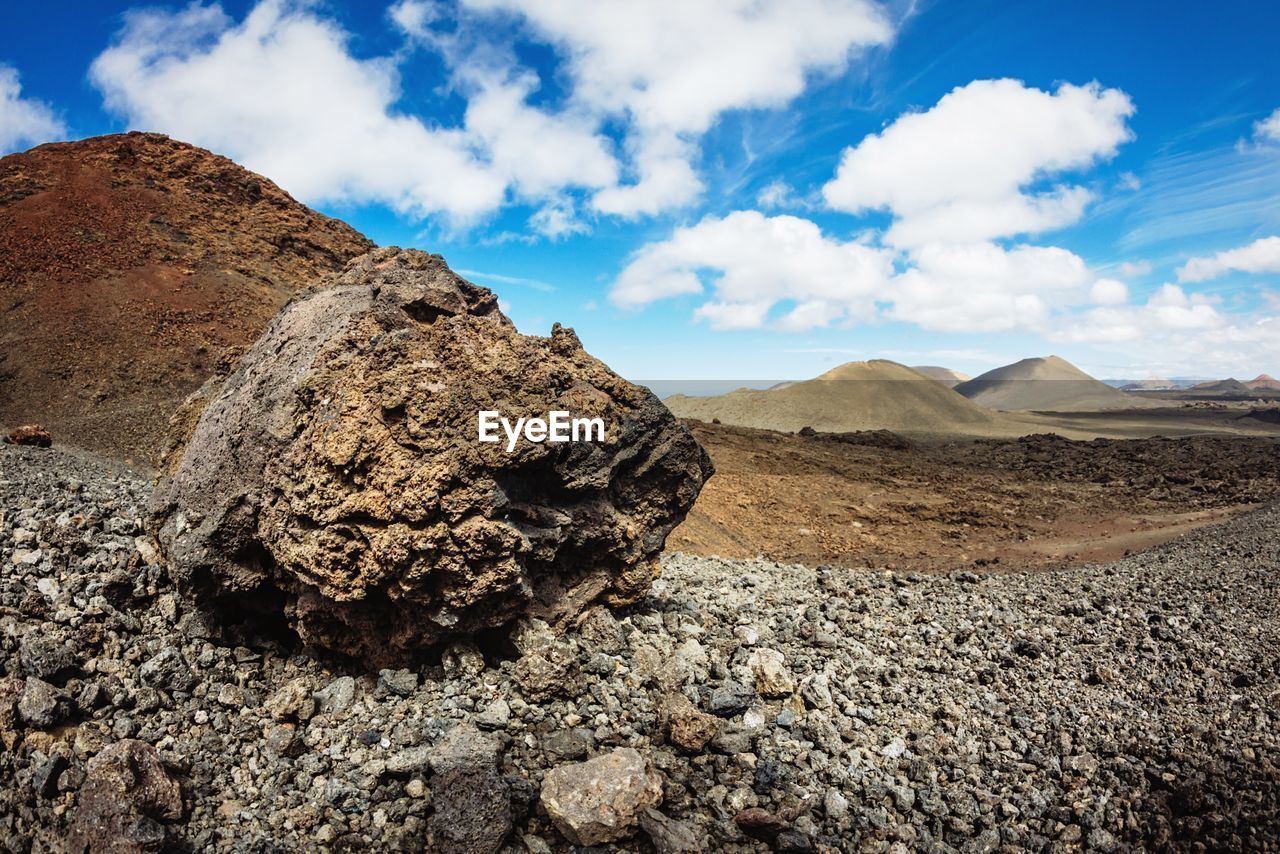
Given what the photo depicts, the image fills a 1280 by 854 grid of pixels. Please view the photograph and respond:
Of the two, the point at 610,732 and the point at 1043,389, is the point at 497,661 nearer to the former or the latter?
the point at 610,732

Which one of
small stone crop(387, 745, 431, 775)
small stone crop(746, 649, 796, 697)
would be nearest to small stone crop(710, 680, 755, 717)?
small stone crop(746, 649, 796, 697)

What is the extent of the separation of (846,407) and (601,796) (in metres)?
43.5

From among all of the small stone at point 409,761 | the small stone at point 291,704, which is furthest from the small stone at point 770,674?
the small stone at point 291,704

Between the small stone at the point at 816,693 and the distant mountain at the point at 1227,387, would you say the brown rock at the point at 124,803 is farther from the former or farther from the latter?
the distant mountain at the point at 1227,387

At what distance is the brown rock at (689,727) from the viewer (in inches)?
175

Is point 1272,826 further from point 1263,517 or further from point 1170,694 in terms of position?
point 1263,517

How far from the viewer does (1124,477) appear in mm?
21047

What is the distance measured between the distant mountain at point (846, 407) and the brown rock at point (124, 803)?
37606mm

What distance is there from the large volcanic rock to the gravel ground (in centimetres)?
41

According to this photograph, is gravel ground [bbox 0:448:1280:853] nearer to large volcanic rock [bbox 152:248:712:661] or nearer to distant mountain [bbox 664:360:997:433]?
large volcanic rock [bbox 152:248:712:661]

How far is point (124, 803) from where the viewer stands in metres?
3.37

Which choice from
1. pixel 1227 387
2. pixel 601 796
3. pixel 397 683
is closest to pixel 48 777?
pixel 397 683

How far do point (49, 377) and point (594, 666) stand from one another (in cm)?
1718

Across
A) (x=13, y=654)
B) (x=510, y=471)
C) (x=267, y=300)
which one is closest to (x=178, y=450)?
(x=13, y=654)
